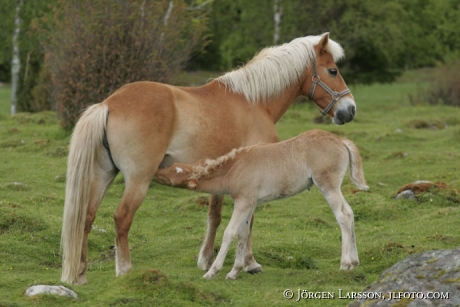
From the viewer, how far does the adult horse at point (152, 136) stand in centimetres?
819

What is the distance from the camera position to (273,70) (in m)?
9.67

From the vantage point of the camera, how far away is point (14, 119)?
24.8m

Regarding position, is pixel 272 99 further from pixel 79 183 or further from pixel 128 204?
pixel 79 183

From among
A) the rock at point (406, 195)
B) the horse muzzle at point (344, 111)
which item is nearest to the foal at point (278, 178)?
the horse muzzle at point (344, 111)

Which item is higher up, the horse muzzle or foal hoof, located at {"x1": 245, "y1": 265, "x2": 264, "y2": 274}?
the horse muzzle

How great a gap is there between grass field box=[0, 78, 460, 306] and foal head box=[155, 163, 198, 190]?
1058 millimetres

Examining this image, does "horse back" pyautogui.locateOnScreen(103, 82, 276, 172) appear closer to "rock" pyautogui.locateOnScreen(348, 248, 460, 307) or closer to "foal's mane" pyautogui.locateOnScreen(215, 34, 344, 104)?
"foal's mane" pyautogui.locateOnScreen(215, 34, 344, 104)

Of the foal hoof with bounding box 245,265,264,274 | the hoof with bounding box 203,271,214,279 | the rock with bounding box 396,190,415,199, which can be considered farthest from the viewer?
the rock with bounding box 396,190,415,199

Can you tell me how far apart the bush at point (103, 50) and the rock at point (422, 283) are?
13935mm

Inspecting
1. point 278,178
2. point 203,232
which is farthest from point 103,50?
point 278,178

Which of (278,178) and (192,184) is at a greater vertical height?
(192,184)

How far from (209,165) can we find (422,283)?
10.1 feet

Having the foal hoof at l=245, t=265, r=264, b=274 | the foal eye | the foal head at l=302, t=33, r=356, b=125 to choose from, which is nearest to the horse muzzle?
the foal head at l=302, t=33, r=356, b=125

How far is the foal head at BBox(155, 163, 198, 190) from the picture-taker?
8.05 meters
